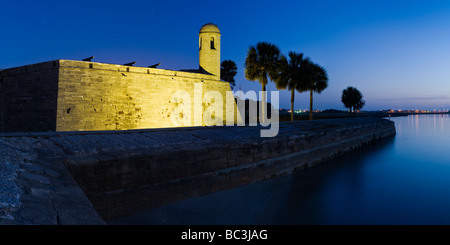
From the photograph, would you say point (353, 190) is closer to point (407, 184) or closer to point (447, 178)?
point (407, 184)

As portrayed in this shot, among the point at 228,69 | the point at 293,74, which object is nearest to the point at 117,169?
the point at 293,74

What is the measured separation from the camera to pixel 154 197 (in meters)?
5.36

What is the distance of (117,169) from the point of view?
4812 millimetres

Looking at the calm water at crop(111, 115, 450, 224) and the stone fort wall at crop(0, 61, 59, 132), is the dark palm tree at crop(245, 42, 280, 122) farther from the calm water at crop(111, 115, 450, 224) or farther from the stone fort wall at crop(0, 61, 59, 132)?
the stone fort wall at crop(0, 61, 59, 132)

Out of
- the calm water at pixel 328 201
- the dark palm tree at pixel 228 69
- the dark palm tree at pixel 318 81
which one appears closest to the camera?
the calm water at pixel 328 201

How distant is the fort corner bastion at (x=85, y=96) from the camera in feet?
42.7

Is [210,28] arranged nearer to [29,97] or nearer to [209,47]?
[209,47]

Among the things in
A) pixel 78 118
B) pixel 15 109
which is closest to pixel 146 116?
pixel 78 118

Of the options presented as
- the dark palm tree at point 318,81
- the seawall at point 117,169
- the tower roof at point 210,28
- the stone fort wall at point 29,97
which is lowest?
the seawall at point 117,169

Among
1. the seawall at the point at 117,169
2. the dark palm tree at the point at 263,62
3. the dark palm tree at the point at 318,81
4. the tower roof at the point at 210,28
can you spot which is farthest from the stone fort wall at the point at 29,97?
the dark palm tree at the point at 318,81

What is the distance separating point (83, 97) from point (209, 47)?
36.2ft

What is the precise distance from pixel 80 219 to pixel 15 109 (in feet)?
52.6

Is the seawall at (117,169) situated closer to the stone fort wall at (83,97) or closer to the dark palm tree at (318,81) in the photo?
the stone fort wall at (83,97)

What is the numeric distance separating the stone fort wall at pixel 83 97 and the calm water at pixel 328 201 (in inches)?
395
